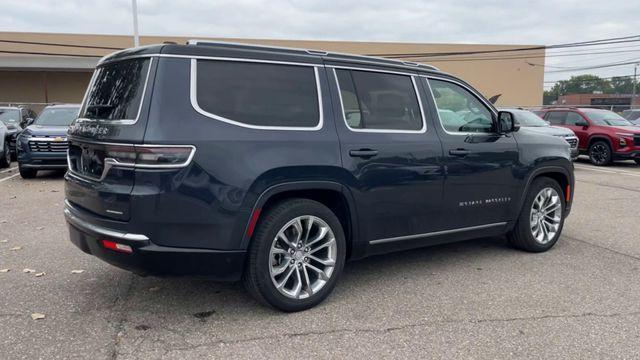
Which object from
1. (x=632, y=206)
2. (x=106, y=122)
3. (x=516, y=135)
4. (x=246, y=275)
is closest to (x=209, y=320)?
(x=246, y=275)

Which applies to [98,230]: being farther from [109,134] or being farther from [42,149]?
[42,149]

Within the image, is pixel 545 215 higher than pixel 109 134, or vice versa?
pixel 109 134

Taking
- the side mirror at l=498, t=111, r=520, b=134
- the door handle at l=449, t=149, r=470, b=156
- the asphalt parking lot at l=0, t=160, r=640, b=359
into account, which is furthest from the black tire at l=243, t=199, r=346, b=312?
the side mirror at l=498, t=111, r=520, b=134

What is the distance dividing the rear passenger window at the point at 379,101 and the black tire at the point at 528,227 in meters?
1.69

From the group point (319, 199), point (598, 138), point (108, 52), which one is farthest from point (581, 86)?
point (319, 199)

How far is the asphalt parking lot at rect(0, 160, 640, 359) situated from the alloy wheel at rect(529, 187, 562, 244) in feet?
0.71

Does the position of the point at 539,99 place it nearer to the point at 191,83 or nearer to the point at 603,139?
the point at 603,139

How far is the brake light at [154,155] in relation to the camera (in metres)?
3.30

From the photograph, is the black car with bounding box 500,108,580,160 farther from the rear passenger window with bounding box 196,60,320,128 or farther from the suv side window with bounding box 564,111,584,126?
the rear passenger window with bounding box 196,60,320,128

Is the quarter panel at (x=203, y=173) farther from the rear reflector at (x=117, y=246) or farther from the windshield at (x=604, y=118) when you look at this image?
the windshield at (x=604, y=118)

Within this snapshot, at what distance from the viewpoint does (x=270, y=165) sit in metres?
3.63

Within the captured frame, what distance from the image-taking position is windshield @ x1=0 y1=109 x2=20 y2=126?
14992mm

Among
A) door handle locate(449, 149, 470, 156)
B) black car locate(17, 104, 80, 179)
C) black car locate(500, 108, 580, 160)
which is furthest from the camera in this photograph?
black car locate(500, 108, 580, 160)

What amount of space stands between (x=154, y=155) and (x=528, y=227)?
12.8 ft
